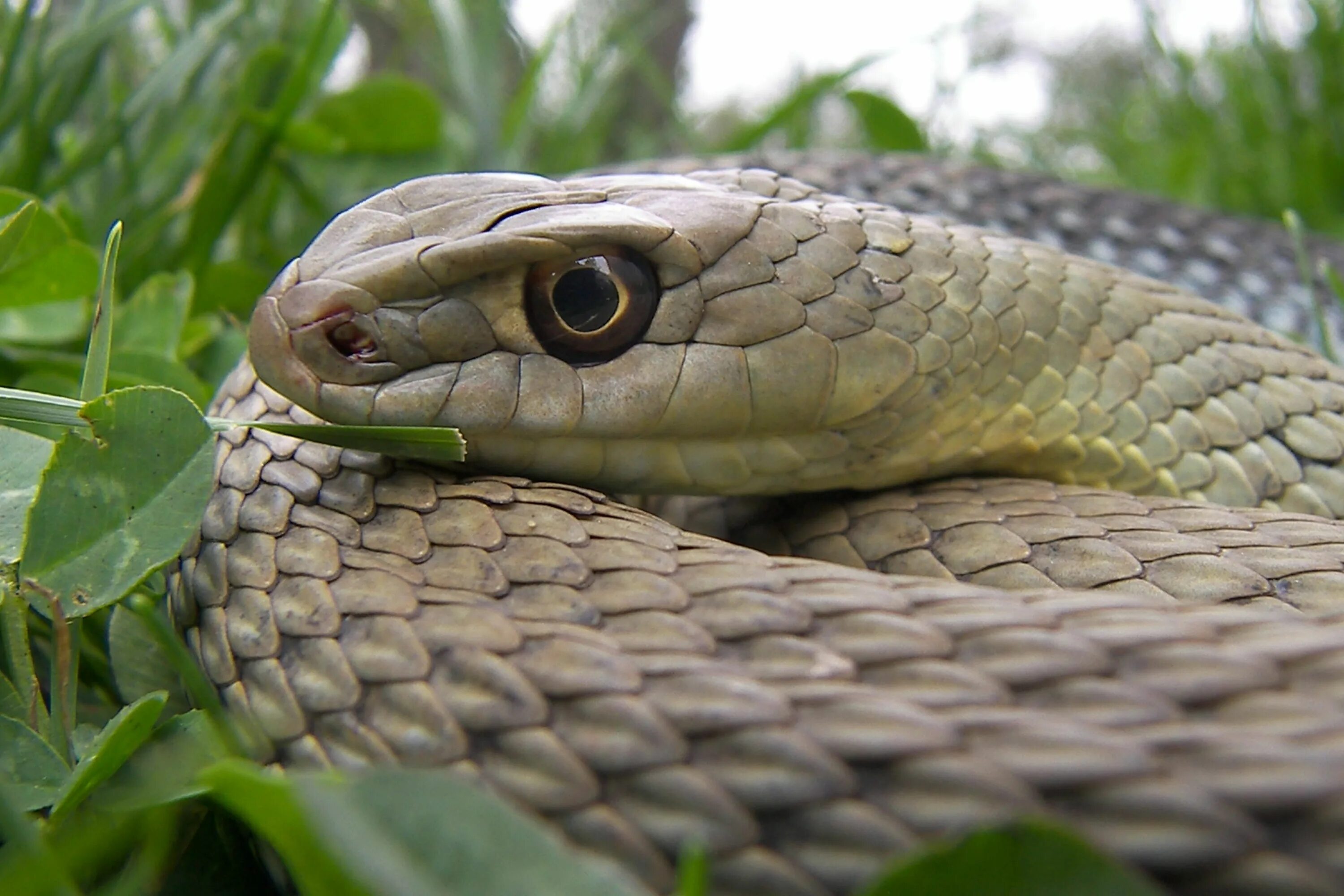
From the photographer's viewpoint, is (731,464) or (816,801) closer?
(816,801)

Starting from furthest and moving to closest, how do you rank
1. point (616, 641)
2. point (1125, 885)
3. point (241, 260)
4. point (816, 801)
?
point (241, 260) → point (616, 641) → point (816, 801) → point (1125, 885)

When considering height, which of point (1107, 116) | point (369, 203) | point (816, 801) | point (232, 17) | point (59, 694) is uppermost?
point (1107, 116)

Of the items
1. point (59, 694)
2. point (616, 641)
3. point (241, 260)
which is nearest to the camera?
point (616, 641)

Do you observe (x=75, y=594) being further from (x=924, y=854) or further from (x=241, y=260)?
(x=241, y=260)

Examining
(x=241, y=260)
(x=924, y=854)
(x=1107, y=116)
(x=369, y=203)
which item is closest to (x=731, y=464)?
(x=369, y=203)

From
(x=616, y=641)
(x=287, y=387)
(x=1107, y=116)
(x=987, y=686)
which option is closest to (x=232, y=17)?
(x=287, y=387)

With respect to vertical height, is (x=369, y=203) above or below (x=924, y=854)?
above

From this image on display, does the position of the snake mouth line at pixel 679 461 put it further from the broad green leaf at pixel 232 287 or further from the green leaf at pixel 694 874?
the broad green leaf at pixel 232 287

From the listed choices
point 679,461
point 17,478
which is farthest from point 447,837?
point 17,478
